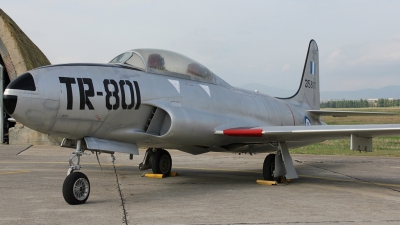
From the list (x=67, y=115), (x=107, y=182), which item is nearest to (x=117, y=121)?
(x=67, y=115)

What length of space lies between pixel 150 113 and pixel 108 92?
1.11 meters

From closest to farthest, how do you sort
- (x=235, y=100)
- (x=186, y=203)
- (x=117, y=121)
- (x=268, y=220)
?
(x=268, y=220), (x=186, y=203), (x=117, y=121), (x=235, y=100)

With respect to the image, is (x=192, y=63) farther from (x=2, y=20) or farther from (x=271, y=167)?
(x=2, y=20)

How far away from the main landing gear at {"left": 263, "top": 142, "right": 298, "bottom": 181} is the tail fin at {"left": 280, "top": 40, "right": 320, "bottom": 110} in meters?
4.90

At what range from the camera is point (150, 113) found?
8711mm

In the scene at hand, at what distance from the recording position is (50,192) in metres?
8.59

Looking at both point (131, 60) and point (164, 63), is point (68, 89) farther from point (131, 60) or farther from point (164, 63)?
point (164, 63)

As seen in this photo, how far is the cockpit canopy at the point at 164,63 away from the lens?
9164 mm

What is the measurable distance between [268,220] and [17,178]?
21.8 feet

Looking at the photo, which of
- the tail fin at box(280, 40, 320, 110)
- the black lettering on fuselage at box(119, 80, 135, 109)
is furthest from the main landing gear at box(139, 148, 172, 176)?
the tail fin at box(280, 40, 320, 110)

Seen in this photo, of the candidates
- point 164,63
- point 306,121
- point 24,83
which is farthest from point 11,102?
point 306,121

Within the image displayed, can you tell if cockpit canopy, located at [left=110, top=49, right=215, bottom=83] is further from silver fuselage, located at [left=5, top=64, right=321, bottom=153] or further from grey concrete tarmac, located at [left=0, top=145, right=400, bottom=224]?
grey concrete tarmac, located at [left=0, top=145, right=400, bottom=224]

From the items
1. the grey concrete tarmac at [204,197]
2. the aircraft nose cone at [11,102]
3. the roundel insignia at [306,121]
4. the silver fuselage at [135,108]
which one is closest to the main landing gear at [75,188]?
the grey concrete tarmac at [204,197]

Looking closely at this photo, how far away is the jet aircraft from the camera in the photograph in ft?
23.6
